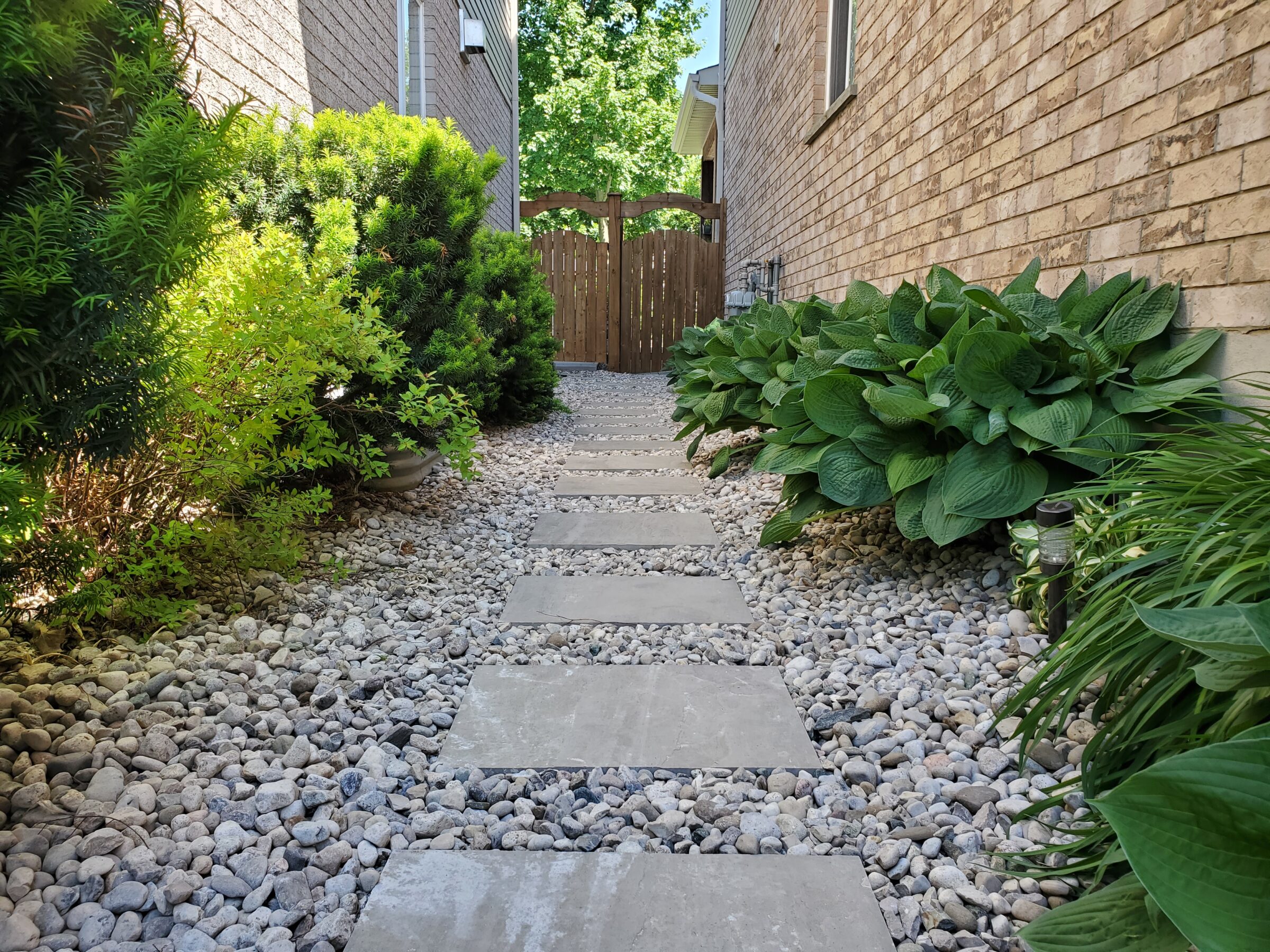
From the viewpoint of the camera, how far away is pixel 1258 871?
2.13 ft

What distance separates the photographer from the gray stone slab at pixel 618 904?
1.13 m

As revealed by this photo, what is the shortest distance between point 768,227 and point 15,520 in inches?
280

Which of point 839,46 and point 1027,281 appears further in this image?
point 839,46

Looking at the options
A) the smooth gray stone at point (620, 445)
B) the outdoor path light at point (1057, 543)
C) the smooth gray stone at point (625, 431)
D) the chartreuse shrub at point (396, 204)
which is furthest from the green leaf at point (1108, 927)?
the smooth gray stone at point (625, 431)

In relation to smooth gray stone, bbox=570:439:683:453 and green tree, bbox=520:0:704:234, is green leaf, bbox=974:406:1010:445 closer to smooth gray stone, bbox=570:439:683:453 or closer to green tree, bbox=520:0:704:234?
smooth gray stone, bbox=570:439:683:453

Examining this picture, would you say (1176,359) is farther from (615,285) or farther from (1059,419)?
(615,285)

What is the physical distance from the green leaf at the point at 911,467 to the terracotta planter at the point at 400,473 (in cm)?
181

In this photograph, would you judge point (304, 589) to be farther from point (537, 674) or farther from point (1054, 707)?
point (1054, 707)

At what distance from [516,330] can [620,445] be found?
1003mm

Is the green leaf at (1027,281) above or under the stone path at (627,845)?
above

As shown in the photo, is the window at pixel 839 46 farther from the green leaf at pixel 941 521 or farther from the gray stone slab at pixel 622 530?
the green leaf at pixel 941 521

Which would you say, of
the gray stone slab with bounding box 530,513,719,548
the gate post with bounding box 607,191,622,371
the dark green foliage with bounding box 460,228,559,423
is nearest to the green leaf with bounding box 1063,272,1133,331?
the gray stone slab with bounding box 530,513,719,548

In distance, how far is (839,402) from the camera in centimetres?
262

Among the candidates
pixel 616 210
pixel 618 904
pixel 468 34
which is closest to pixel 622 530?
pixel 618 904
